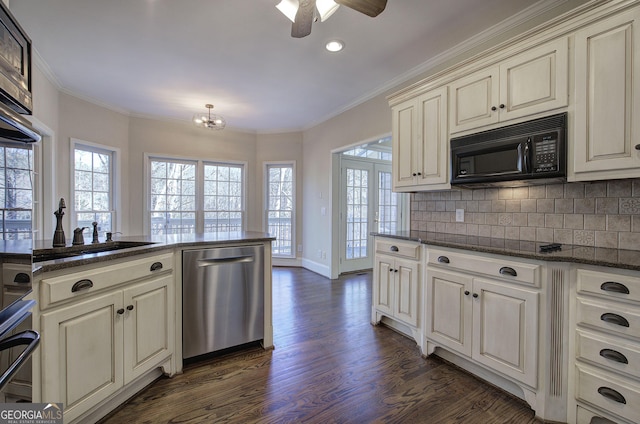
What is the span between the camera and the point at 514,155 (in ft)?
6.36

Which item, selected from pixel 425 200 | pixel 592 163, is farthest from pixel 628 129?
pixel 425 200

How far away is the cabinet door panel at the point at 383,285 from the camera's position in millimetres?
2695

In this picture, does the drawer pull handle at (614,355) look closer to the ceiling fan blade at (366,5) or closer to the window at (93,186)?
the ceiling fan blade at (366,5)

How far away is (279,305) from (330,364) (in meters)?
1.41

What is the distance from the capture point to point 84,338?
1.46m

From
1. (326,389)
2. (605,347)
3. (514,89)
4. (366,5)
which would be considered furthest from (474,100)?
(326,389)

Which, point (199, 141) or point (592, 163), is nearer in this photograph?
point (592, 163)

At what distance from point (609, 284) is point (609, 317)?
17 centimetres

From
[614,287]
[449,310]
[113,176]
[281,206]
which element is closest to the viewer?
[614,287]

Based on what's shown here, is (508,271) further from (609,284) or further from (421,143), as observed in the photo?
(421,143)

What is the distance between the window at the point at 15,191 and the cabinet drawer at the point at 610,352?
102 inches

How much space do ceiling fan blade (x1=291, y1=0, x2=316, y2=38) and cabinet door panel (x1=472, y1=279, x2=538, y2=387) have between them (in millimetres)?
2057

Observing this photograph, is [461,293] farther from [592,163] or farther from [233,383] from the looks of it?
[233,383]

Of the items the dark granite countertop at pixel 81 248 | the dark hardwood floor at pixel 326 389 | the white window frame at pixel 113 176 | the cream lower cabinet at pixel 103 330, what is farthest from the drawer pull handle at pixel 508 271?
the white window frame at pixel 113 176
